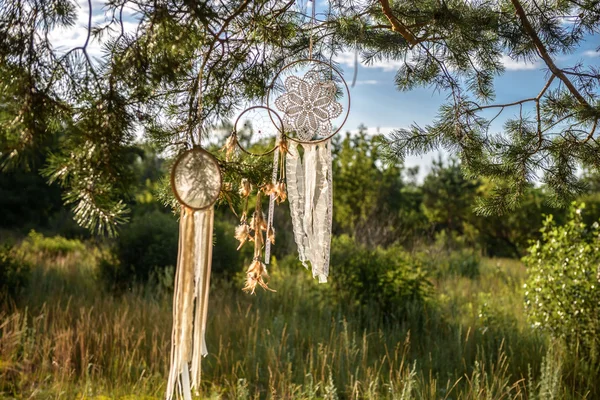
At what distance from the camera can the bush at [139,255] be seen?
5.75m

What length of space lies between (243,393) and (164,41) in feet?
6.91

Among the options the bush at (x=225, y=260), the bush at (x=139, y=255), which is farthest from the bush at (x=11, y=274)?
the bush at (x=225, y=260)

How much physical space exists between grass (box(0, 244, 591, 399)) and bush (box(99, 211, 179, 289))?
238mm

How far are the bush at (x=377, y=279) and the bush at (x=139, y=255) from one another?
1.81m

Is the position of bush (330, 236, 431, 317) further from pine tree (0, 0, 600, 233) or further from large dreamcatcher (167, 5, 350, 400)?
large dreamcatcher (167, 5, 350, 400)

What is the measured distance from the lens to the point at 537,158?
7.15ft

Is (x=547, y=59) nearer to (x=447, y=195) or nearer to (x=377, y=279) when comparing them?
(x=377, y=279)

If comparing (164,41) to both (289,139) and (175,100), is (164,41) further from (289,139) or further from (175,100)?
(289,139)

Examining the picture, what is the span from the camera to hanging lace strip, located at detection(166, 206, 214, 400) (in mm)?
1170

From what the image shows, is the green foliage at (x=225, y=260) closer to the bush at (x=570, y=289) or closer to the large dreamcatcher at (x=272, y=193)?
the bush at (x=570, y=289)

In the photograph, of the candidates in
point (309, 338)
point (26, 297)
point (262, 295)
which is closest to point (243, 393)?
point (309, 338)

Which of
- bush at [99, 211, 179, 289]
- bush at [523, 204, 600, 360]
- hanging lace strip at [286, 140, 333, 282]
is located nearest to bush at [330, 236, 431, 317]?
bush at [523, 204, 600, 360]

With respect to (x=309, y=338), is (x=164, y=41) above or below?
above

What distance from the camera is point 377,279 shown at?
5027 millimetres
